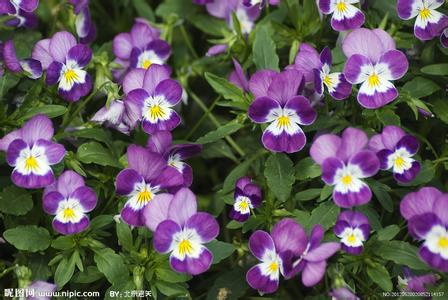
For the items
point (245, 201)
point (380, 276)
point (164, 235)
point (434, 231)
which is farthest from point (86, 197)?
point (434, 231)

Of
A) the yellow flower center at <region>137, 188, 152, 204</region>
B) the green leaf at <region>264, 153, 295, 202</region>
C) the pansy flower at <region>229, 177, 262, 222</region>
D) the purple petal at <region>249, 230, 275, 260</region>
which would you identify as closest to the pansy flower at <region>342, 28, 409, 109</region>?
the green leaf at <region>264, 153, 295, 202</region>

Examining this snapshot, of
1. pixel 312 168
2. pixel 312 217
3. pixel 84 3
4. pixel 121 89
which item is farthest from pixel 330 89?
pixel 84 3

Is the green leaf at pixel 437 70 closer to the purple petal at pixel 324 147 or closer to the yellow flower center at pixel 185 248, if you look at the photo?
the purple petal at pixel 324 147

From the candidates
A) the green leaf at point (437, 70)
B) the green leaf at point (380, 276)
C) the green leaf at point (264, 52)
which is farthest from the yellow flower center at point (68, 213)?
the green leaf at point (437, 70)

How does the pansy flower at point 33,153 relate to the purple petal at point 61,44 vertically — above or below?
below

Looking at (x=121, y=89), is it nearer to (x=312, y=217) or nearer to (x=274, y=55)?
(x=274, y=55)

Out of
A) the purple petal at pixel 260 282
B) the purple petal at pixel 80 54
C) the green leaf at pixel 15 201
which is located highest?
the purple petal at pixel 80 54
